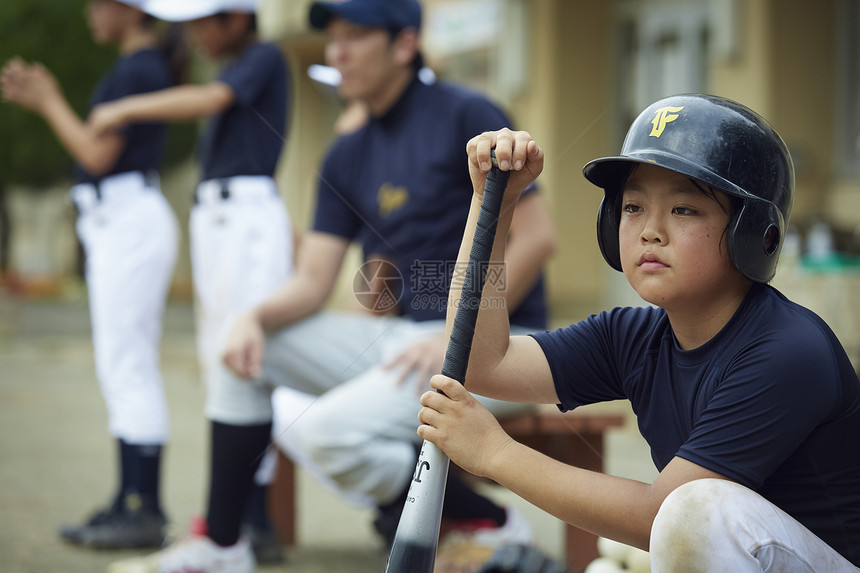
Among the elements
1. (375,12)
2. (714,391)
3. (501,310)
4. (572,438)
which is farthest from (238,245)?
(714,391)

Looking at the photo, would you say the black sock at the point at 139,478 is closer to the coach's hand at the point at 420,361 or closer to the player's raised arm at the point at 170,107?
the player's raised arm at the point at 170,107

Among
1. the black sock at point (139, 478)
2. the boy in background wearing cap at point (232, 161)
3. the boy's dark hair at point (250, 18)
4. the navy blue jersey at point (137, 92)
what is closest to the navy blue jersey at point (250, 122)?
the boy in background wearing cap at point (232, 161)

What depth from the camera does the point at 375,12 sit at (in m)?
2.88

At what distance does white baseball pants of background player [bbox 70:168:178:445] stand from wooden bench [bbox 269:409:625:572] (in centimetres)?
151

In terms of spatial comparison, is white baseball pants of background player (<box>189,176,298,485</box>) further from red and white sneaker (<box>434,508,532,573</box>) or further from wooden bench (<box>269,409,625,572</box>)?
wooden bench (<box>269,409,625,572</box>)

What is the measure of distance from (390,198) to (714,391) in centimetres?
137

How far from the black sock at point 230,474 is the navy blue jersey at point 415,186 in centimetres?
55

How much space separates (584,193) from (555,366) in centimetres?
46

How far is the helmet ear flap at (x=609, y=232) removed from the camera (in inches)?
66.2

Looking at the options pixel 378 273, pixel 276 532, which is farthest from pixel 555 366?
pixel 276 532

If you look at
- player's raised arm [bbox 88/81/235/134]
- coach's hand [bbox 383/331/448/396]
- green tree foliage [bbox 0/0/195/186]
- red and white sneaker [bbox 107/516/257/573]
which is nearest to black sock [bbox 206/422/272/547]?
red and white sneaker [bbox 107/516/257/573]

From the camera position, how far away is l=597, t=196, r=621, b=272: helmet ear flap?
1.68 meters

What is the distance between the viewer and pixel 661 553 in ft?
4.84

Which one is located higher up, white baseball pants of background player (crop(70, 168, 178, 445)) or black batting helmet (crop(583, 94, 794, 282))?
black batting helmet (crop(583, 94, 794, 282))
